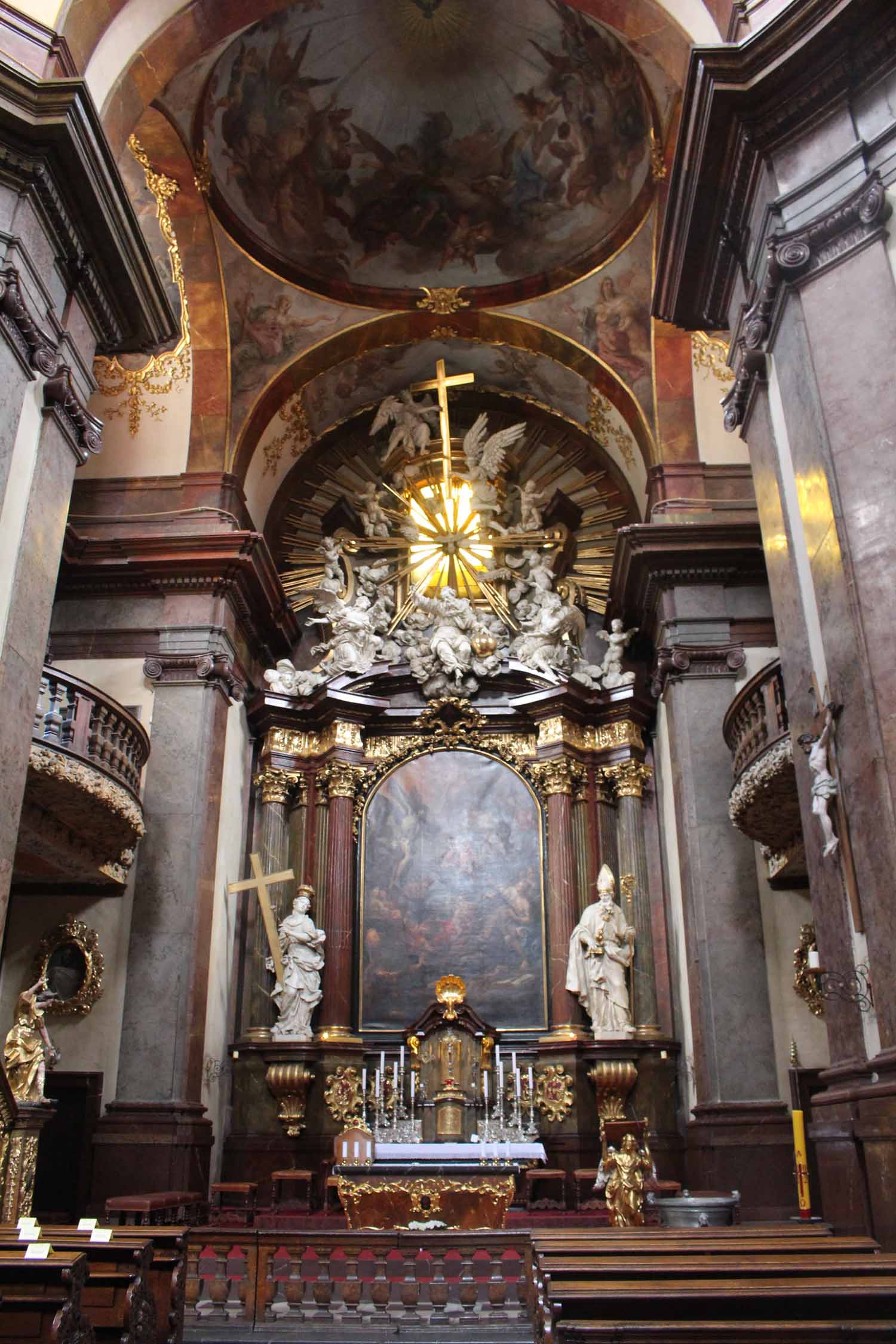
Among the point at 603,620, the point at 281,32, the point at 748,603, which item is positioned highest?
the point at 281,32

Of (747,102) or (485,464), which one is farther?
(485,464)

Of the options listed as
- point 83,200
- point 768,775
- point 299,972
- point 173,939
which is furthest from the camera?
point 299,972

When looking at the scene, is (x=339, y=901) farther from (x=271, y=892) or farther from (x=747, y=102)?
(x=747, y=102)

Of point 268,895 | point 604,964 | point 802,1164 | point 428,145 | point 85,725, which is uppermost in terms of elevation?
point 428,145

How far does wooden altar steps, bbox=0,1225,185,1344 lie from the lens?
170 inches

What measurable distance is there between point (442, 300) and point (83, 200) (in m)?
7.37

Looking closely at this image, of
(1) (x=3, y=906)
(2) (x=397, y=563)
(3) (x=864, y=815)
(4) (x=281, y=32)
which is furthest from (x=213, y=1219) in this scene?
(4) (x=281, y=32)

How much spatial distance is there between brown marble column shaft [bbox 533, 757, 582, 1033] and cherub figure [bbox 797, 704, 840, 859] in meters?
6.70

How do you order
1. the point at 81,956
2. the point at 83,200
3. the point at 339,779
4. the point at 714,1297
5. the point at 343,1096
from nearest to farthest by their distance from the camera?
the point at 714,1297 < the point at 83,200 < the point at 81,956 < the point at 343,1096 < the point at 339,779

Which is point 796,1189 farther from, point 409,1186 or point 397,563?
point 397,563

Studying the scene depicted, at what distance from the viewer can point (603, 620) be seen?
52.1 feet

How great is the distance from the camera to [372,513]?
1633 cm

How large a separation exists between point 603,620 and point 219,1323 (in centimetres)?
1049

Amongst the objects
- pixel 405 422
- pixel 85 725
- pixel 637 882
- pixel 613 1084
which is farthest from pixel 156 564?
pixel 613 1084
